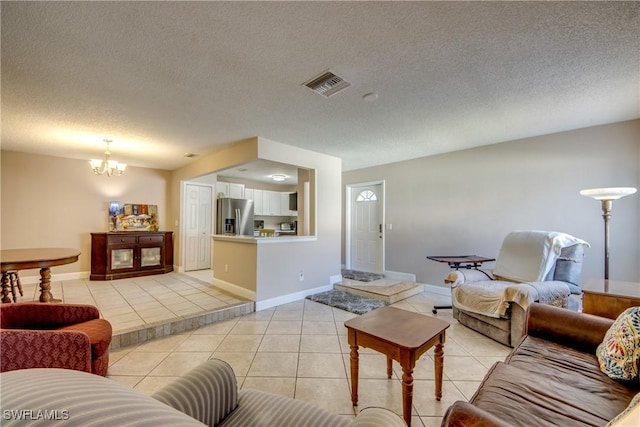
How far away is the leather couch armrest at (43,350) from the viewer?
1.53 metres

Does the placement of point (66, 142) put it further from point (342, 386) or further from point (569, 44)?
Result: point (569, 44)

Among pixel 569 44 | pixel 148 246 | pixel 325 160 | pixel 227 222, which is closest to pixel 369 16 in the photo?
pixel 569 44

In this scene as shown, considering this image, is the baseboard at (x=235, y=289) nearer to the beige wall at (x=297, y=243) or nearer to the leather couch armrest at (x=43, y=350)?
the beige wall at (x=297, y=243)

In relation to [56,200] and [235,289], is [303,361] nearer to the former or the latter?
[235,289]

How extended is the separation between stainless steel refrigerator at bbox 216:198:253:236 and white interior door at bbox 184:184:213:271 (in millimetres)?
262

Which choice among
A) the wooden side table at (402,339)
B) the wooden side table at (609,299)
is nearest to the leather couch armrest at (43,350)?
the wooden side table at (402,339)

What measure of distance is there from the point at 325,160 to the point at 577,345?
12.4ft

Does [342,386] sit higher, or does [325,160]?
[325,160]

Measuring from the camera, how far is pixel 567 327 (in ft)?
5.76

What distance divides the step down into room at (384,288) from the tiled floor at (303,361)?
78 centimetres

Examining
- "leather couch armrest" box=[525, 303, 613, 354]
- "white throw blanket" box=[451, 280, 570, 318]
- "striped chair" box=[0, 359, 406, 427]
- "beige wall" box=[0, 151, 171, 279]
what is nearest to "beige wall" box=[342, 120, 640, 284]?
"white throw blanket" box=[451, 280, 570, 318]

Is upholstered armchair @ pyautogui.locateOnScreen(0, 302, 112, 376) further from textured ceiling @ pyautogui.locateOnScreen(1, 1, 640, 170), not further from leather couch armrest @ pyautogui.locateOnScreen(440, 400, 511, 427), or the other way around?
leather couch armrest @ pyautogui.locateOnScreen(440, 400, 511, 427)

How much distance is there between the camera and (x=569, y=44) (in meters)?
1.73

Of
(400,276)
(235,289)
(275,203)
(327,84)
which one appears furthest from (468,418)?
(275,203)
